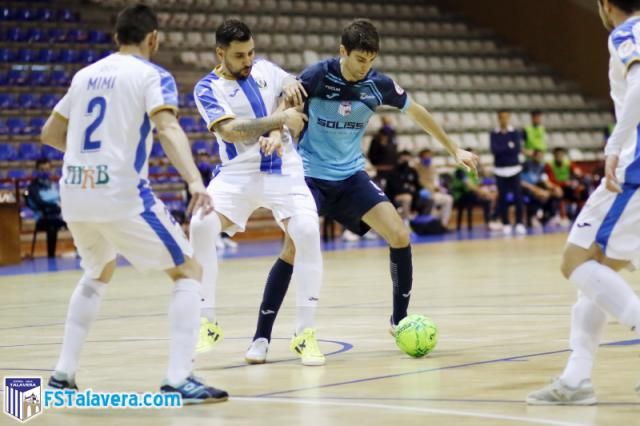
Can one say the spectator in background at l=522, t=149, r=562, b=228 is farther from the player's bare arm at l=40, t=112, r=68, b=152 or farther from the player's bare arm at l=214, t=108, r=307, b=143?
the player's bare arm at l=40, t=112, r=68, b=152

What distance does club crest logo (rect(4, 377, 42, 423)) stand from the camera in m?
5.16

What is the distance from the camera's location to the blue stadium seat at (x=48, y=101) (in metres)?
20.7

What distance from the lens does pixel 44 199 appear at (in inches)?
672

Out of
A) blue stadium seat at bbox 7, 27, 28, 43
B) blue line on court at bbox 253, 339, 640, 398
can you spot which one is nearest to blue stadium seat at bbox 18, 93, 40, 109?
blue stadium seat at bbox 7, 27, 28, 43

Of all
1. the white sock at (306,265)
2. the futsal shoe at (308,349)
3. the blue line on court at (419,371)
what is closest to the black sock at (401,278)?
the white sock at (306,265)

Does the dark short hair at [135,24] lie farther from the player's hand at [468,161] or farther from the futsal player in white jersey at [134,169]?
the player's hand at [468,161]

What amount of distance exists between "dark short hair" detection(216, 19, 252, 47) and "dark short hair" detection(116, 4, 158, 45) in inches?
57.3

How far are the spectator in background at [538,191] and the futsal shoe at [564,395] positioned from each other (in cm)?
1788

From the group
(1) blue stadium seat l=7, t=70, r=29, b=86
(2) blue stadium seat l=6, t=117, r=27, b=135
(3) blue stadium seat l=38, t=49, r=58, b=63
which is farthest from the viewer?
(3) blue stadium seat l=38, t=49, r=58, b=63

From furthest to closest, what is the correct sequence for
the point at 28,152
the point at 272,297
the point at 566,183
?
the point at 566,183, the point at 28,152, the point at 272,297

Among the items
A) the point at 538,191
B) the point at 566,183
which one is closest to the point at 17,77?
the point at 538,191

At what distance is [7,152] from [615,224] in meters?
15.9

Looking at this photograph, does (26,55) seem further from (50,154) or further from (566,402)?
(566,402)

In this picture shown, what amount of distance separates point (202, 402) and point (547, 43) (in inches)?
1050
